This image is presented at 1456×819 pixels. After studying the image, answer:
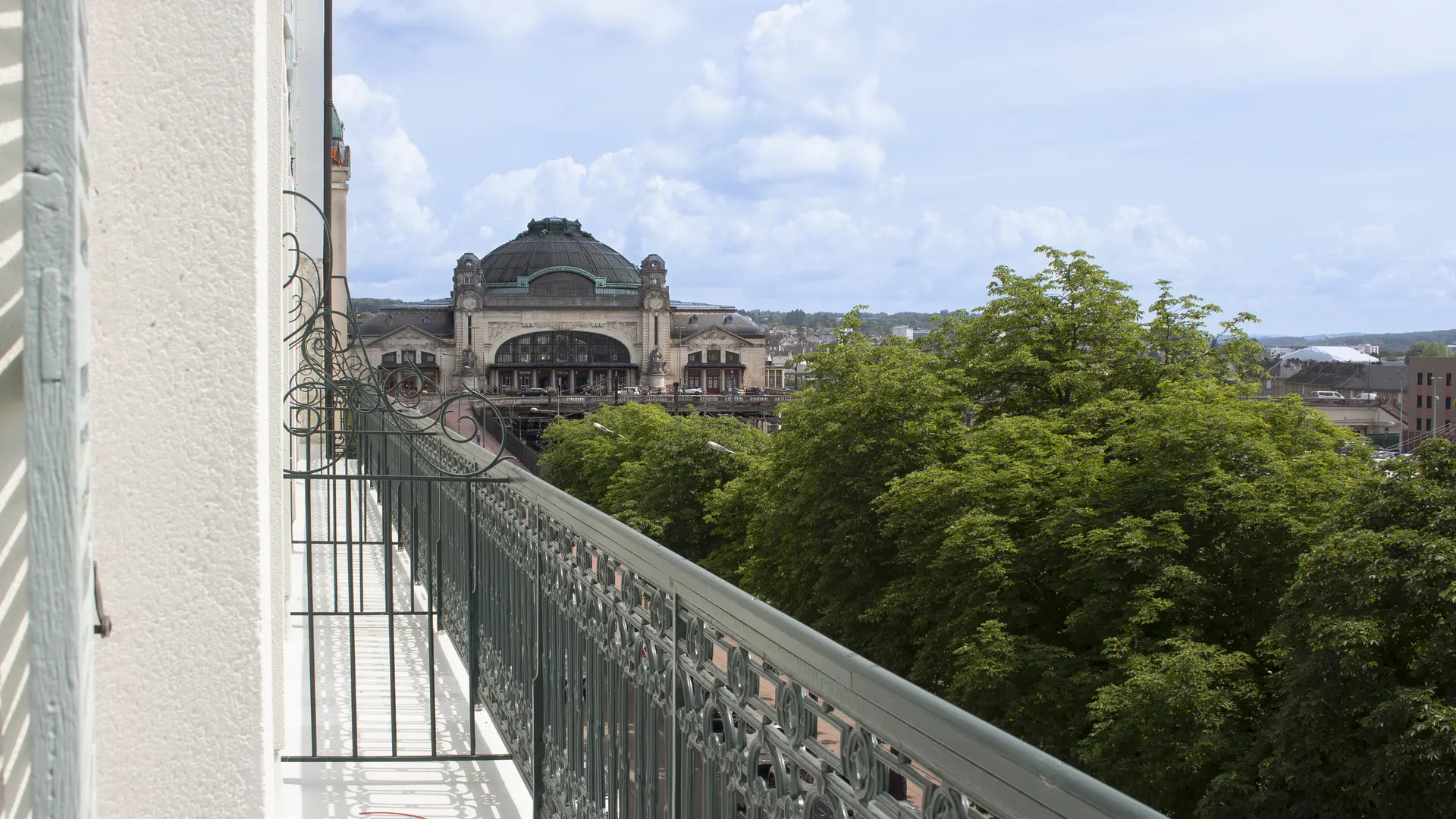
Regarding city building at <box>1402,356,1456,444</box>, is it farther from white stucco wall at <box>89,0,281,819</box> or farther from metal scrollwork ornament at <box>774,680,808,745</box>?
white stucco wall at <box>89,0,281,819</box>

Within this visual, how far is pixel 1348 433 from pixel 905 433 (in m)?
8.33

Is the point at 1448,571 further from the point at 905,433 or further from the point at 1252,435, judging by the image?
the point at 905,433

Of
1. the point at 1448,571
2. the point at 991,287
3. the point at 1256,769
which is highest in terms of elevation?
the point at 991,287

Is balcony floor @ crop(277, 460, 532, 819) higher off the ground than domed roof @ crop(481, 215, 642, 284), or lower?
lower

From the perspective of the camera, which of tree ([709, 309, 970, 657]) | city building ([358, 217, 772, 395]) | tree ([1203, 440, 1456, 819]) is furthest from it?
city building ([358, 217, 772, 395])

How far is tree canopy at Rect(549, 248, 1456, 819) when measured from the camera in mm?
14703

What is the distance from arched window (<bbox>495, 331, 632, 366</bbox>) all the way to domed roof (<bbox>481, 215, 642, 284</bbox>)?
288 inches

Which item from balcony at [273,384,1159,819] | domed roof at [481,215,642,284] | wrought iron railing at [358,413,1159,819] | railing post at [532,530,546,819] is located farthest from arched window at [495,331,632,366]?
railing post at [532,530,546,819]

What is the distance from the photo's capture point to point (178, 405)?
221 cm

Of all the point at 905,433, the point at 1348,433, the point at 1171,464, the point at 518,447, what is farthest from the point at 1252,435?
the point at 518,447

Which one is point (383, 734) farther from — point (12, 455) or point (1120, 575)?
point (1120, 575)

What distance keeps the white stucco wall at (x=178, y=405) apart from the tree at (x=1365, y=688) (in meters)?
13.7

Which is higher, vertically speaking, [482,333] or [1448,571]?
[482,333]

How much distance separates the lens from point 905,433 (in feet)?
80.1
